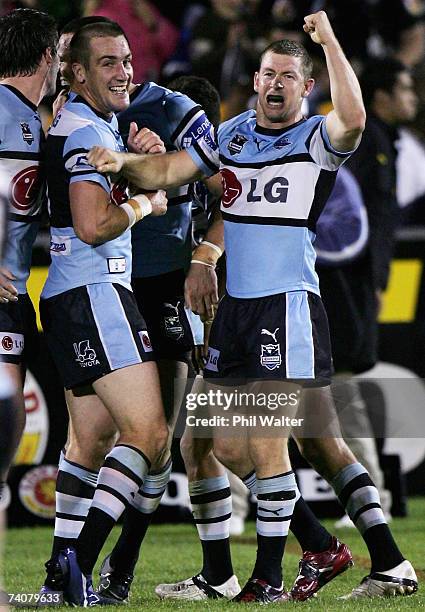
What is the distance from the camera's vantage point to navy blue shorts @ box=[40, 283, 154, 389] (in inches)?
200

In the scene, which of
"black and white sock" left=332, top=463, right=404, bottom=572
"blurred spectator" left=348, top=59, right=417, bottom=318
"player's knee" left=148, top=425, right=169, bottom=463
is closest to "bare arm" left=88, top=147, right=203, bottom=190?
"player's knee" left=148, top=425, right=169, bottom=463

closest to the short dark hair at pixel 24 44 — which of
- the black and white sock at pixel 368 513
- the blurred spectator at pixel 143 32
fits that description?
the black and white sock at pixel 368 513

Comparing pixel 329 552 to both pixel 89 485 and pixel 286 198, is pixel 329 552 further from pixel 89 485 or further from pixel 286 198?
pixel 286 198

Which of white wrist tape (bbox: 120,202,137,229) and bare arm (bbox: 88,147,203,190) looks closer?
white wrist tape (bbox: 120,202,137,229)

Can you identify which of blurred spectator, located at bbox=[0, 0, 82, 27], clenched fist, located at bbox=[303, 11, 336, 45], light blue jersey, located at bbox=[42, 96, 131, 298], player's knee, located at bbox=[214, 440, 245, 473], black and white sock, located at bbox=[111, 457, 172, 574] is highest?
clenched fist, located at bbox=[303, 11, 336, 45]

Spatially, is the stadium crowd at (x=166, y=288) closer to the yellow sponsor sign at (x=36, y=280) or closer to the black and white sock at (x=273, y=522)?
the black and white sock at (x=273, y=522)

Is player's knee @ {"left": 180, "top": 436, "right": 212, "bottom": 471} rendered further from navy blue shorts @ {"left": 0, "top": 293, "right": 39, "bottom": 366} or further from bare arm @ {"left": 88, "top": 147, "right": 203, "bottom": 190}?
bare arm @ {"left": 88, "top": 147, "right": 203, "bottom": 190}

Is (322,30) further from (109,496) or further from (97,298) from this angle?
(109,496)

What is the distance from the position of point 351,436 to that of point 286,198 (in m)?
2.88

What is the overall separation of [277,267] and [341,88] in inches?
30.7

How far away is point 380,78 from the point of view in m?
8.80

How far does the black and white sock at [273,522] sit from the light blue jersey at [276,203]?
30.5 inches

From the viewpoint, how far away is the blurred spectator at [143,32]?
10930 mm

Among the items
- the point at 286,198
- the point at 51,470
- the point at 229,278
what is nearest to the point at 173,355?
the point at 229,278
